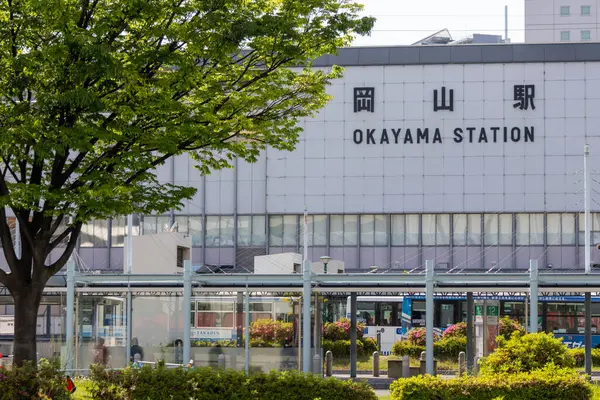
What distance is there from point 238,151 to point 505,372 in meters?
7.71

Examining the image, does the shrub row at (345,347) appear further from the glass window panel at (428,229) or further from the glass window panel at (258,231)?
the glass window panel at (258,231)

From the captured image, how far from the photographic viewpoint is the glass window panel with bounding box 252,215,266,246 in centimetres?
7819

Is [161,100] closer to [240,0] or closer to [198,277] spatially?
[240,0]

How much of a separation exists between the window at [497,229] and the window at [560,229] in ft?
9.05

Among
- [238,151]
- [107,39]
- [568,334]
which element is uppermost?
[107,39]

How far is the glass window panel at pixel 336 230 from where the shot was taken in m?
77.4

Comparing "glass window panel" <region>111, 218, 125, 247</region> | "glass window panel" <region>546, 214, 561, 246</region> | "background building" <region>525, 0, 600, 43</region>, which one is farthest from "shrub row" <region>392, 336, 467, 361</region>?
"background building" <region>525, 0, 600, 43</region>

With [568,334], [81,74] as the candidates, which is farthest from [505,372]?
[568,334]

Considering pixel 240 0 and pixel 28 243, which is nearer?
pixel 240 0

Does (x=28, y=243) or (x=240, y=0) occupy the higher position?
(x=240, y=0)

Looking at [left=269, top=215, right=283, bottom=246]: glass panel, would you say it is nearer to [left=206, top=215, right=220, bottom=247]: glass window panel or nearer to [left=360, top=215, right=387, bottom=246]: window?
[left=206, top=215, right=220, bottom=247]: glass window panel

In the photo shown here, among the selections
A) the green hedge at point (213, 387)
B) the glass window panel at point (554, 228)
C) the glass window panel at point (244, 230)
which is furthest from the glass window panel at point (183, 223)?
the green hedge at point (213, 387)

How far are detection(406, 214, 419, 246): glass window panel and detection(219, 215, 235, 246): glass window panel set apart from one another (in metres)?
12.7

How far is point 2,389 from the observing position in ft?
67.7
